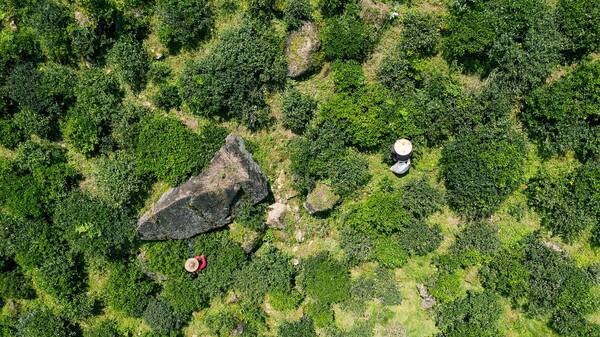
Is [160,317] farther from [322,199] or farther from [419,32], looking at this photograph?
[419,32]

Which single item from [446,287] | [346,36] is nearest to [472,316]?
[446,287]

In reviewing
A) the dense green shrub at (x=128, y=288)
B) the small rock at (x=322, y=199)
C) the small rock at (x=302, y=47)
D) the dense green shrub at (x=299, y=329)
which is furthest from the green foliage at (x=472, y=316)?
the dense green shrub at (x=128, y=288)

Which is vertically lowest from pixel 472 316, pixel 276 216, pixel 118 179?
pixel 472 316

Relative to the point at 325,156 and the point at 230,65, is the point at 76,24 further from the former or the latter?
the point at 325,156

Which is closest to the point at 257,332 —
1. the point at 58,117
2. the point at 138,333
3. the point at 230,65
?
the point at 138,333

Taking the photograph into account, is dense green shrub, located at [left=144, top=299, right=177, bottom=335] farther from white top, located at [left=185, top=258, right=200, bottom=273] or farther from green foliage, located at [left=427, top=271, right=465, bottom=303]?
green foliage, located at [left=427, top=271, right=465, bottom=303]

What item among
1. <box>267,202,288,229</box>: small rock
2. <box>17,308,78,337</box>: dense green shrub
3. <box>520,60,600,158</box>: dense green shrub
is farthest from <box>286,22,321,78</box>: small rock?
<box>17,308,78,337</box>: dense green shrub
